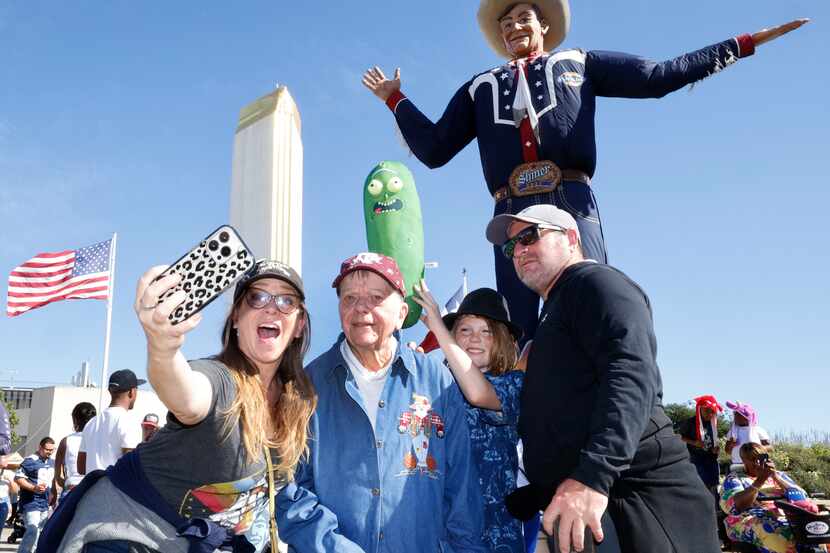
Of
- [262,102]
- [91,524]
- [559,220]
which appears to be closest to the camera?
[91,524]

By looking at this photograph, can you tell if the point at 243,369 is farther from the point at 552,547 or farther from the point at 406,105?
the point at 406,105

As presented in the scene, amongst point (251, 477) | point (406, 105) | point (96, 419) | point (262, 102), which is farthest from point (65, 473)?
point (262, 102)

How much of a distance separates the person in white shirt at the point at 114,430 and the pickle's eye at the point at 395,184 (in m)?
3.55

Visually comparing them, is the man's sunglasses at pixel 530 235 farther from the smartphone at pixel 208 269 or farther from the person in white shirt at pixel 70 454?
the person in white shirt at pixel 70 454

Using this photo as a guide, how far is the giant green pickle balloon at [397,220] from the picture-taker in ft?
13.5

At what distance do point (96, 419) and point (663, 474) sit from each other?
5.76 meters

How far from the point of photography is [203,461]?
7.16 feet

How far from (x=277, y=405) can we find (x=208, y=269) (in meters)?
0.88

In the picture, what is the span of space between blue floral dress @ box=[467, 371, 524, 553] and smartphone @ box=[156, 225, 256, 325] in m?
1.40

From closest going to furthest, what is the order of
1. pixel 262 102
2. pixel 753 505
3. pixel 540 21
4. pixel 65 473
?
pixel 540 21, pixel 753 505, pixel 65 473, pixel 262 102

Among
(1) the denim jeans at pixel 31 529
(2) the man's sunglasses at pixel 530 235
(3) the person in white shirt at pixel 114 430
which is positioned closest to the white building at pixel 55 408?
(1) the denim jeans at pixel 31 529

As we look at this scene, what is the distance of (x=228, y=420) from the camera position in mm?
2184

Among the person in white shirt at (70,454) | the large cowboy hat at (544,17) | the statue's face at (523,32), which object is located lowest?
the person in white shirt at (70,454)

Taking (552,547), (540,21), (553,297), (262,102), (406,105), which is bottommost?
(552,547)
